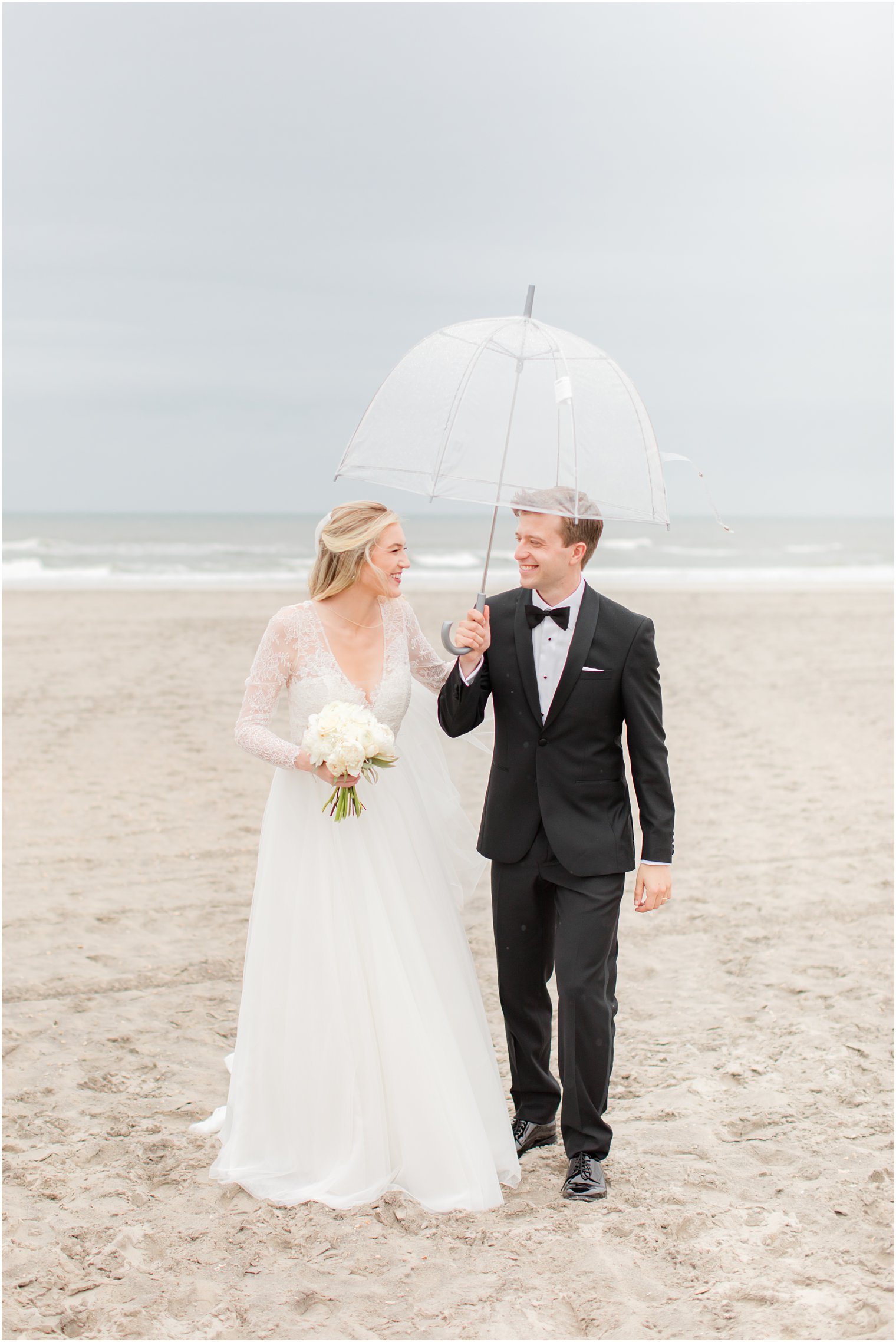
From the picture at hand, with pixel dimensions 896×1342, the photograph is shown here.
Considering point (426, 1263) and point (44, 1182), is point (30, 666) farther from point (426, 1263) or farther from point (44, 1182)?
point (426, 1263)

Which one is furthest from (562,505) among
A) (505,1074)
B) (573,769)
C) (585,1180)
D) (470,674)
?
(505,1074)

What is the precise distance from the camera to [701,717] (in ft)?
39.6

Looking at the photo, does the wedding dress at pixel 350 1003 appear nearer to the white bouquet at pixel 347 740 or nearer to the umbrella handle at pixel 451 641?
the white bouquet at pixel 347 740

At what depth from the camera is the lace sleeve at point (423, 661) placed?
4031mm

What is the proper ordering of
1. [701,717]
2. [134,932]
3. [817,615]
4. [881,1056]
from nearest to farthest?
[881,1056]
[134,932]
[701,717]
[817,615]

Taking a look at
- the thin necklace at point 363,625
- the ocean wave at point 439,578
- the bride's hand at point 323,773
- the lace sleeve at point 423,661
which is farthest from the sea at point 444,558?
the bride's hand at point 323,773

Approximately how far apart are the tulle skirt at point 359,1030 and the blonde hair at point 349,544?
2.12 ft

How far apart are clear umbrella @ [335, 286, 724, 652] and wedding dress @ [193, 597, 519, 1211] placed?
1.84ft

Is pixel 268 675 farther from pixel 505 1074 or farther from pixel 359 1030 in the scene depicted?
pixel 505 1074

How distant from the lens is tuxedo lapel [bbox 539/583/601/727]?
12.0ft

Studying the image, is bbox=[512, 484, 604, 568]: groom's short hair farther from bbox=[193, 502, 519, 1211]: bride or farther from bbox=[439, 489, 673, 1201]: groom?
bbox=[193, 502, 519, 1211]: bride

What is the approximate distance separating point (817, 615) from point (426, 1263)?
19738mm

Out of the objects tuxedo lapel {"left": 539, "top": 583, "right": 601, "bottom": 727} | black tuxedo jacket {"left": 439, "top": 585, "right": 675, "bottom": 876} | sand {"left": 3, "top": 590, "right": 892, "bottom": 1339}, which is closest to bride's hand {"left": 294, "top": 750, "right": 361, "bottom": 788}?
black tuxedo jacket {"left": 439, "top": 585, "right": 675, "bottom": 876}

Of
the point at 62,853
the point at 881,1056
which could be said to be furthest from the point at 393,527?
the point at 62,853
